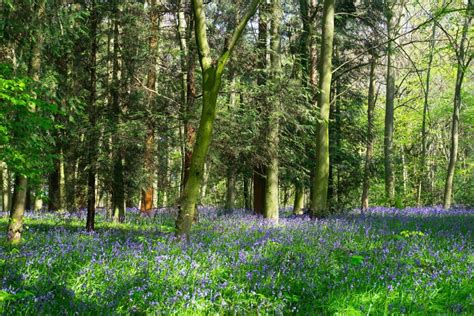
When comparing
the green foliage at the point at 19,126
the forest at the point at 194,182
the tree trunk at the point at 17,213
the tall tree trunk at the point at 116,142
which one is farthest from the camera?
the tall tree trunk at the point at 116,142

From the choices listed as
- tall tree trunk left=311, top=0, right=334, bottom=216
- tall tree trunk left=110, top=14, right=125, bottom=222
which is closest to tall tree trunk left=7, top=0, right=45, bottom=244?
tall tree trunk left=110, top=14, right=125, bottom=222

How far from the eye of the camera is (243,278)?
17.8 feet

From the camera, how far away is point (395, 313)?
445 cm

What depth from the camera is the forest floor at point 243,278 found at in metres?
4.47

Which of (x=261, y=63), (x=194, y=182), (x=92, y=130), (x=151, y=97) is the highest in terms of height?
(x=261, y=63)

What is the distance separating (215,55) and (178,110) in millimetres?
1882

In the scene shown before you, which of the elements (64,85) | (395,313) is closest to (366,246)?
(395,313)

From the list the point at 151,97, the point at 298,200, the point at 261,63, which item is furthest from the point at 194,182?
the point at 298,200

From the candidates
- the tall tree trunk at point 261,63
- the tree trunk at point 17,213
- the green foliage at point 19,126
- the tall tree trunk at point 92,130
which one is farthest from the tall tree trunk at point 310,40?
the green foliage at point 19,126

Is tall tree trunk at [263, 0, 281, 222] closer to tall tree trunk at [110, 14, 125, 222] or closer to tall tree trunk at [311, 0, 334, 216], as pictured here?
tall tree trunk at [311, 0, 334, 216]

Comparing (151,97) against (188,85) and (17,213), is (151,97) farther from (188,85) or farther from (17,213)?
(17,213)

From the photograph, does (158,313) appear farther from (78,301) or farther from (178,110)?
(178,110)

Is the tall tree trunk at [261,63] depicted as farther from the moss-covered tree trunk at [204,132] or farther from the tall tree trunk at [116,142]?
the moss-covered tree trunk at [204,132]

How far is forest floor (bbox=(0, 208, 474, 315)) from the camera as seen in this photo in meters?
4.47
